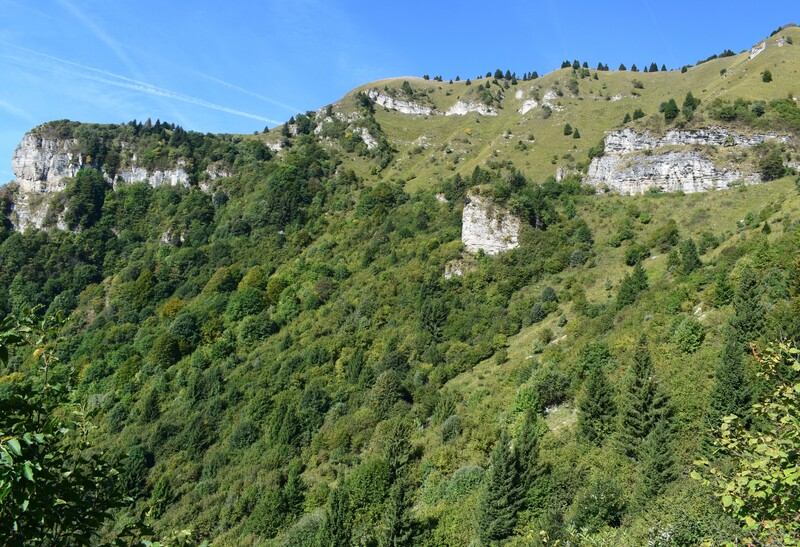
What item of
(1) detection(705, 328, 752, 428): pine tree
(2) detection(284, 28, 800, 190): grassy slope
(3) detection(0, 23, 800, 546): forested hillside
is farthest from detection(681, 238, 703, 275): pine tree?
(2) detection(284, 28, 800, 190): grassy slope

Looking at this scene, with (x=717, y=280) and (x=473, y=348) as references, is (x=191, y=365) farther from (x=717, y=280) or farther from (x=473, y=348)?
(x=717, y=280)

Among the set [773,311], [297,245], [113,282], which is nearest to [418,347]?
[773,311]

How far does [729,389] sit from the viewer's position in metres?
22.0

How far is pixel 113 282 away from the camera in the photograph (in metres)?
95.9

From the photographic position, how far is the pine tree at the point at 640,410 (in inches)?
956

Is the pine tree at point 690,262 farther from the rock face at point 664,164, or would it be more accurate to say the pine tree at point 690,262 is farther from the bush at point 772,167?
the bush at point 772,167

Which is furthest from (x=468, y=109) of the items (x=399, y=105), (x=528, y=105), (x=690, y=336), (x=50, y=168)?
(x=50, y=168)

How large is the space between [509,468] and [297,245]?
237ft

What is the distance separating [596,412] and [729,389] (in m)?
7.06

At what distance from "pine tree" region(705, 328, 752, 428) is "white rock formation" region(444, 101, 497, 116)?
351 feet

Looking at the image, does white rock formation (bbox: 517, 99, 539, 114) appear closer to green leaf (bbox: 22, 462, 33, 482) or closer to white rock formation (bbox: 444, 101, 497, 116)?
white rock formation (bbox: 444, 101, 497, 116)

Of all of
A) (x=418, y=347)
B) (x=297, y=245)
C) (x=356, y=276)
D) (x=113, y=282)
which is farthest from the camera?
(x=113, y=282)

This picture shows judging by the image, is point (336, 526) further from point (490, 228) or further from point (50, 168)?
point (50, 168)

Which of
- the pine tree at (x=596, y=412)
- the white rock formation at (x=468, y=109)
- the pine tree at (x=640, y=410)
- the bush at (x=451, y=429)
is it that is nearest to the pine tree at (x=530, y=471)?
the pine tree at (x=596, y=412)
